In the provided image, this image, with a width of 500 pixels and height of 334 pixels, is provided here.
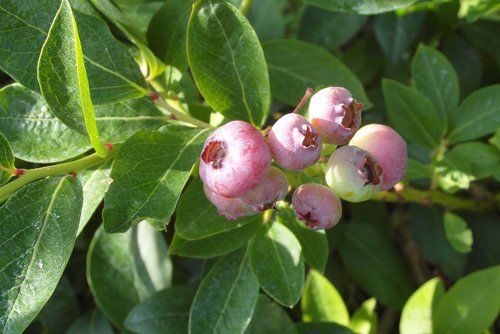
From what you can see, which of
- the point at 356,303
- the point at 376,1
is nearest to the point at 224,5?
the point at 376,1

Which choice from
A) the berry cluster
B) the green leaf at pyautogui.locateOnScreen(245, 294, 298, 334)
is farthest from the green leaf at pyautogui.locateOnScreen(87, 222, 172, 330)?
the berry cluster

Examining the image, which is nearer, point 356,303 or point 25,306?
point 25,306

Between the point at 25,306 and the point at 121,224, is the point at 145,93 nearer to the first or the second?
the point at 121,224

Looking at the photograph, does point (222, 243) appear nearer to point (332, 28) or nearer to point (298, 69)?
point (298, 69)

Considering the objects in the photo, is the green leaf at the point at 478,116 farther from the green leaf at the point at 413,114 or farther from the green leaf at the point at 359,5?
the green leaf at the point at 359,5

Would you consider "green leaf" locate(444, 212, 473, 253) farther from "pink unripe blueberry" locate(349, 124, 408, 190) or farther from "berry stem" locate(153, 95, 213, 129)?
"berry stem" locate(153, 95, 213, 129)
